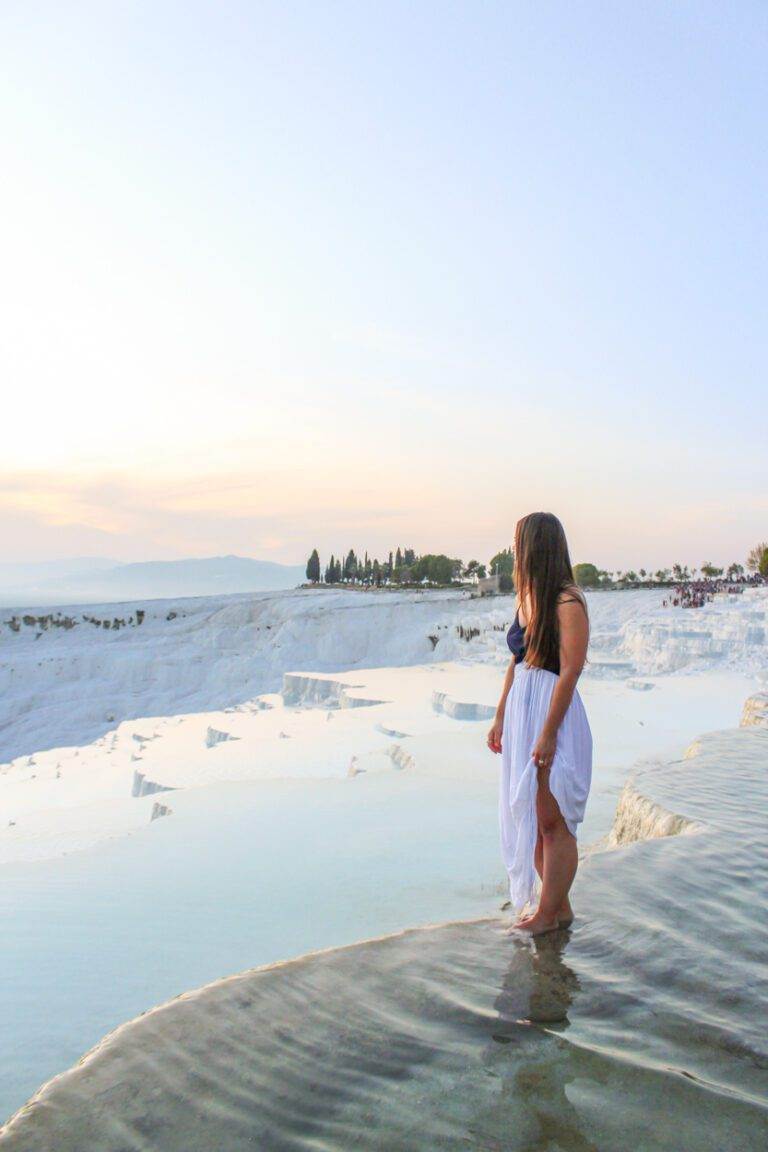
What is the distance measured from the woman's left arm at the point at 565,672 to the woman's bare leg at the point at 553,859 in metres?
0.09

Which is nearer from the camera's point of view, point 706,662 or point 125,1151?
point 125,1151

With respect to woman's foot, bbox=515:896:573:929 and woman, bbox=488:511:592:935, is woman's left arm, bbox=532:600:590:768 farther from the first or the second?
woman's foot, bbox=515:896:573:929

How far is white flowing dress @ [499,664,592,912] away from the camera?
2.66 metres

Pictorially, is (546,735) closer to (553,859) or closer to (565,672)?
(565,672)

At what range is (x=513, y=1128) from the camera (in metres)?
1.56

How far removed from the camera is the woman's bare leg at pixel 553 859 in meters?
2.59

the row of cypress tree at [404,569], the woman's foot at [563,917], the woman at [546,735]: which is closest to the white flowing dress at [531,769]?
the woman at [546,735]

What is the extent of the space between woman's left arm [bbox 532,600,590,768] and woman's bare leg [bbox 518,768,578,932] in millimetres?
90

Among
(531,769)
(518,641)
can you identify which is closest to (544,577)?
(518,641)

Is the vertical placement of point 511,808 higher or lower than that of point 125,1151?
higher

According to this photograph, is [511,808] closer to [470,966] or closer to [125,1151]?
[470,966]

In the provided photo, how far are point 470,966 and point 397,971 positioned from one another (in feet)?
0.74

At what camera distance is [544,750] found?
2613 millimetres

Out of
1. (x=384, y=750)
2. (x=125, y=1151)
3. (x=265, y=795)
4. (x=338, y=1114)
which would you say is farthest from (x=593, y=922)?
(x=384, y=750)
